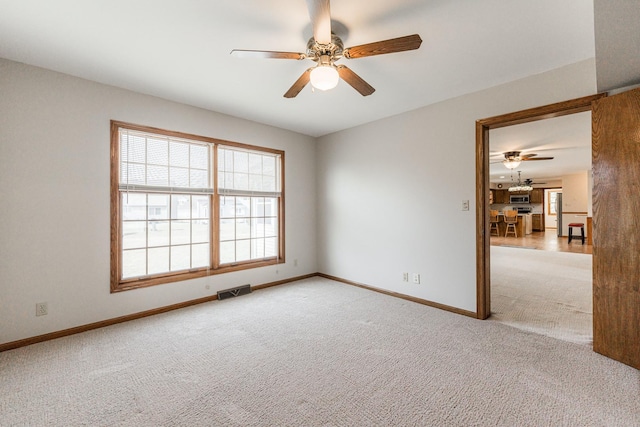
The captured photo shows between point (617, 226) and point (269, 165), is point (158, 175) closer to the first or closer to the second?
point (269, 165)

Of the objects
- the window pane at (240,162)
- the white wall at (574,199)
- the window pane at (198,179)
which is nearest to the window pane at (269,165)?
the window pane at (240,162)

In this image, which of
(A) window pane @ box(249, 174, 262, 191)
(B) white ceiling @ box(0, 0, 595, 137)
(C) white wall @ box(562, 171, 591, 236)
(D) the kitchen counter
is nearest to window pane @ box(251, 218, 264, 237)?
(A) window pane @ box(249, 174, 262, 191)

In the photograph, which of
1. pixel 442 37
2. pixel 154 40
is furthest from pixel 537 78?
pixel 154 40

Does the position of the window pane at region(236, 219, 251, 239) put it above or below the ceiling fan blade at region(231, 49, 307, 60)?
below

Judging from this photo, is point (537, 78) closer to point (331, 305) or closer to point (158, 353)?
point (331, 305)

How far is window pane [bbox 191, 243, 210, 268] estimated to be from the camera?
377 centimetres

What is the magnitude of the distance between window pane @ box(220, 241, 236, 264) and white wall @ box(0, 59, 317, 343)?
82cm

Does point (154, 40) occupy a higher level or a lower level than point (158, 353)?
higher

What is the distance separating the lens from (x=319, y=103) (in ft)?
11.7

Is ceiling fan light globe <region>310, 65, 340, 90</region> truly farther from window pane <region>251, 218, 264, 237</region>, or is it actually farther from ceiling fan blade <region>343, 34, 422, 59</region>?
window pane <region>251, 218, 264, 237</region>

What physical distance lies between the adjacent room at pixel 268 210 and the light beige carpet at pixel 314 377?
0.02 meters

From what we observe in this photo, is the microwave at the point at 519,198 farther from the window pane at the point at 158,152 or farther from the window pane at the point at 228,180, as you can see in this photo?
the window pane at the point at 158,152

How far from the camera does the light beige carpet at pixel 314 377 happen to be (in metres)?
1.69

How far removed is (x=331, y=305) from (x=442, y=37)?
3035mm
